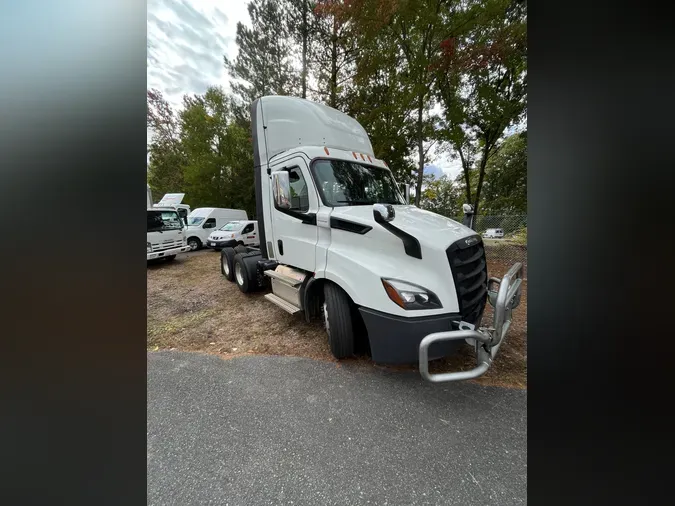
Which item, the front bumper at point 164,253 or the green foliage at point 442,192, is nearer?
the front bumper at point 164,253

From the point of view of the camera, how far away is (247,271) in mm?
5441

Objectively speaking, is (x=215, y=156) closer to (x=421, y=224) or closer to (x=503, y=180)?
(x=503, y=180)

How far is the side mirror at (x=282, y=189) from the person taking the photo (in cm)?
328

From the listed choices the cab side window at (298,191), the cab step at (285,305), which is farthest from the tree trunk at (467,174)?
the cab step at (285,305)

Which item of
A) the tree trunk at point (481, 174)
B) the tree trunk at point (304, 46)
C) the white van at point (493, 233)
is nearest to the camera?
the white van at point (493, 233)

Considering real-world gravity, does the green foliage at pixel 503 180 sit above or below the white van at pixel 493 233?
above

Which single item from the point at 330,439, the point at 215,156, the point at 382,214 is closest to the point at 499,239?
the point at 382,214

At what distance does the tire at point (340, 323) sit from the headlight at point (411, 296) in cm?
63

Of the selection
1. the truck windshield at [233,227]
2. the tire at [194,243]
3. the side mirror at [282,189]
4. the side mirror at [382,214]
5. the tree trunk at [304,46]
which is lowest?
the tire at [194,243]

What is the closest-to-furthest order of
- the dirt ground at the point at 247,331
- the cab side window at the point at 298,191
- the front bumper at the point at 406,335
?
the front bumper at the point at 406,335, the dirt ground at the point at 247,331, the cab side window at the point at 298,191

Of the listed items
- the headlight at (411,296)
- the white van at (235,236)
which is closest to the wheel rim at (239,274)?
the headlight at (411,296)

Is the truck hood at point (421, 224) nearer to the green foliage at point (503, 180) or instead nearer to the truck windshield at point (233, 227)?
the green foliage at point (503, 180)
